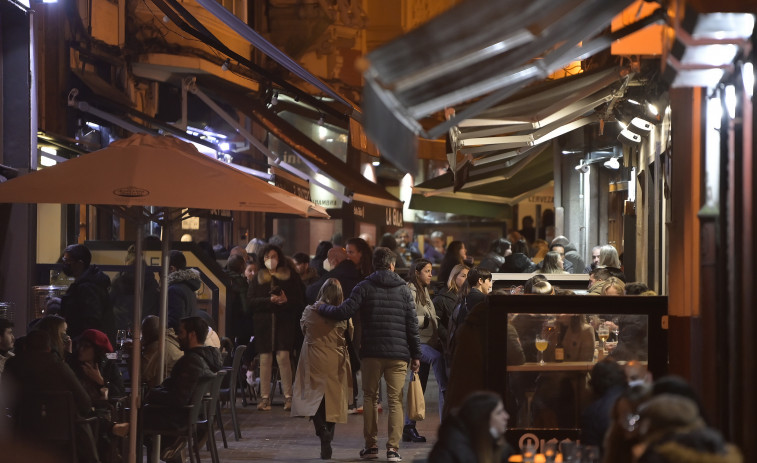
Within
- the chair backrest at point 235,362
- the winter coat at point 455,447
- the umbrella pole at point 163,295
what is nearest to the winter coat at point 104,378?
the umbrella pole at point 163,295

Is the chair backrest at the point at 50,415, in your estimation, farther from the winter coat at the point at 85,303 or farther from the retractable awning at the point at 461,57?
the retractable awning at the point at 461,57

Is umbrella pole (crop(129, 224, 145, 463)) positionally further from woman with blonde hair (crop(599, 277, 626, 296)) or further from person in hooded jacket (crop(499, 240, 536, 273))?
person in hooded jacket (crop(499, 240, 536, 273))

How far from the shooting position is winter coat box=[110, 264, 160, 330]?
619 inches

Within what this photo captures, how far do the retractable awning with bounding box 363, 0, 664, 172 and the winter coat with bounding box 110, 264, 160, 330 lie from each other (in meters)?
10.3

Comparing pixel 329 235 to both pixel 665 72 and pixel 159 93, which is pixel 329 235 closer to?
pixel 159 93

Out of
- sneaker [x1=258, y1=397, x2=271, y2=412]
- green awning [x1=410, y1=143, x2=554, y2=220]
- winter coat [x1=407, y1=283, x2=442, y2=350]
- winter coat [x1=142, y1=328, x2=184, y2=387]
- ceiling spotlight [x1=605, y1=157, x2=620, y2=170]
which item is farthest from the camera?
green awning [x1=410, y1=143, x2=554, y2=220]

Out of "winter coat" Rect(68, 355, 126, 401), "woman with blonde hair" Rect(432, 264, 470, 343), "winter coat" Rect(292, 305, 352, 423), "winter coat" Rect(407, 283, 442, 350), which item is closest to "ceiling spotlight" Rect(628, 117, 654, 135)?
"woman with blonde hair" Rect(432, 264, 470, 343)

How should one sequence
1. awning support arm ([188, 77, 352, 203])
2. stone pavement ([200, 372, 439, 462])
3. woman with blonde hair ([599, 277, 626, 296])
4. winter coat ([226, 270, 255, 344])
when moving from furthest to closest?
awning support arm ([188, 77, 352, 203]) → winter coat ([226, 270, 255, 344]) → stone pavement ([200, 372, 439, 462]) → woman with blonde hair ([599, 277, 626, 296])

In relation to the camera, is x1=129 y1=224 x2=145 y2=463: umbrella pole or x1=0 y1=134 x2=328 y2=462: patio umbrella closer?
x1=0 y1=134 x2=328 y2=462: patio umbrella

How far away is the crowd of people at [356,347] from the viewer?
628 centimetres

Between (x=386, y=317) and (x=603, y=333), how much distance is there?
3877 mm

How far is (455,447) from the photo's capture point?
626 centimetres

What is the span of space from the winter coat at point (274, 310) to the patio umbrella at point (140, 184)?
6162 mm

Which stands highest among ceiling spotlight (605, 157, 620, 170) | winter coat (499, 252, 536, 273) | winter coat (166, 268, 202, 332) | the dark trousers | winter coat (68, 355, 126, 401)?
ceiling spotlight (605, 157, 620, 170)
